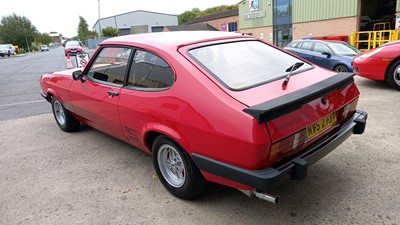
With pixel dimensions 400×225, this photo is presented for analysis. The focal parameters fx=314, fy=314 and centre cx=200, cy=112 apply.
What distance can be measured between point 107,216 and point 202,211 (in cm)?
87

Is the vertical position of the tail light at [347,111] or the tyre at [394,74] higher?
the tail light at [347,111]

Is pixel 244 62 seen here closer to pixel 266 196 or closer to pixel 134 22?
pixel 266 196

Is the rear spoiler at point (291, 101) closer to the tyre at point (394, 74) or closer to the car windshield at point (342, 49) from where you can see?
the tyre at point (394, 74)

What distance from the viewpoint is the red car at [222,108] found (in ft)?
7.59

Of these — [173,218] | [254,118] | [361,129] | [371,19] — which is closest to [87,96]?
[173,218]

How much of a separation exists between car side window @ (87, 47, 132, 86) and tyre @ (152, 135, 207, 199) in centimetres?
93

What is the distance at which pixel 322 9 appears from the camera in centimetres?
2505

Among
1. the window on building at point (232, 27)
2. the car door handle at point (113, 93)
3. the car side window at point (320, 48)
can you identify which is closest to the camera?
the car door handle at point (113, 93)

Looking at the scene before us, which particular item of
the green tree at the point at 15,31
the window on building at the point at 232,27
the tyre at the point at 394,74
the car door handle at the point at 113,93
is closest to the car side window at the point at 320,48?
the tyre at the point at 394,74

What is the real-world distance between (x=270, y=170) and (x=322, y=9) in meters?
26.0

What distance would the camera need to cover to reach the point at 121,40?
3709 mm

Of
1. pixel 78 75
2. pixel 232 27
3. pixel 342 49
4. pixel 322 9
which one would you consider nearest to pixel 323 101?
pixel 78 75

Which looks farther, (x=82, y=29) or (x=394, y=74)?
(x=82, y=29)

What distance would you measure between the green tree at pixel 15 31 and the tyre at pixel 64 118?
75208mm
